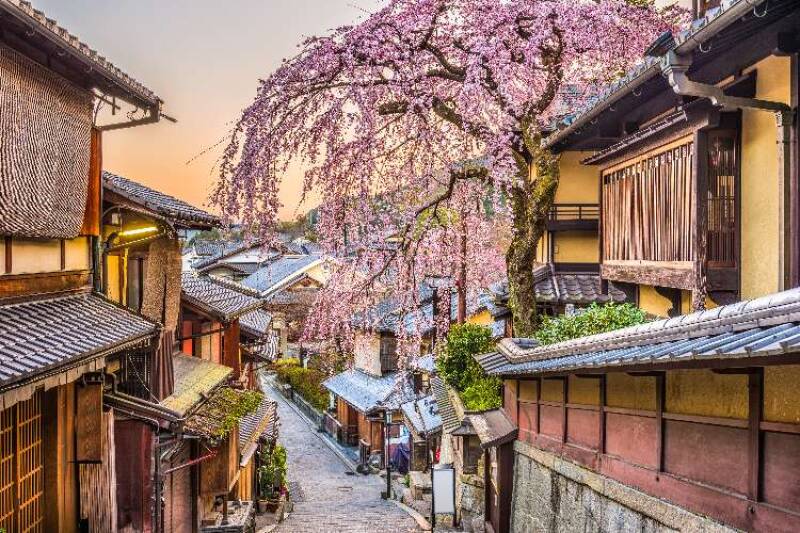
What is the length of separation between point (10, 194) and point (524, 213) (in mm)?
9179

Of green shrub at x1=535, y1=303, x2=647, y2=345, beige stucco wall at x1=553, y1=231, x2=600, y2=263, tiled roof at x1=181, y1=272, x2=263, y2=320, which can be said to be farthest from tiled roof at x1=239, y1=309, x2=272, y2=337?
green shrub at x1=535, y1=303, x2=647, y2=345

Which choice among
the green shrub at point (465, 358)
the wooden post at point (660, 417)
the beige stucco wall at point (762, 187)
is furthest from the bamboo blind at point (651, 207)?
the green shrub at point (465, 358)

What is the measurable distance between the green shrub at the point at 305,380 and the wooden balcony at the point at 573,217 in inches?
1112

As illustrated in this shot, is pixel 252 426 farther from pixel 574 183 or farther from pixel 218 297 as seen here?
pixel 574 183

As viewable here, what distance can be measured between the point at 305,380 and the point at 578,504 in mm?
39059

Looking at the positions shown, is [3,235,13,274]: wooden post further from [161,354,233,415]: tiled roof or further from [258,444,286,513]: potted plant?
[258,444,286,513]: potted plant

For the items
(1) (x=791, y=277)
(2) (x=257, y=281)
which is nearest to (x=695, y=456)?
(1) (x=791, y=277)

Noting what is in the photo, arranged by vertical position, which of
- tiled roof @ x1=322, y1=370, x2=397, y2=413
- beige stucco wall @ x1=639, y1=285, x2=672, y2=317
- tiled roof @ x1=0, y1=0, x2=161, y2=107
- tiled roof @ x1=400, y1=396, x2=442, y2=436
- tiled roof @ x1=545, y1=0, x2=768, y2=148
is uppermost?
tiled roof @ x1=0, y1=0, x2=161, y2=107

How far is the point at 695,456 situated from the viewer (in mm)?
6352

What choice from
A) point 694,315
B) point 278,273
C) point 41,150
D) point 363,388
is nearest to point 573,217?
point 694,315

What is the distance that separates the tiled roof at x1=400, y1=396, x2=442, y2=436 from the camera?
25.5 meters

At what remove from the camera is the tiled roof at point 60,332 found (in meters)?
6.47

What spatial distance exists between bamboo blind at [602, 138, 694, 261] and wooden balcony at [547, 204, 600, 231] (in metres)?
6.03

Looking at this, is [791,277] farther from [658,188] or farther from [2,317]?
[2,317]
